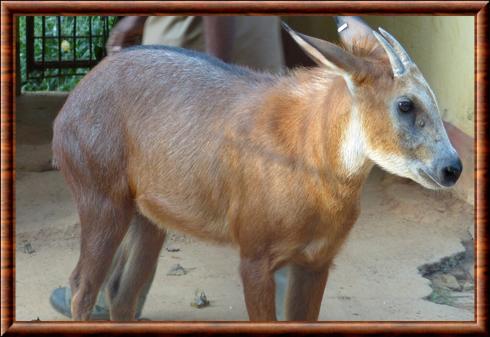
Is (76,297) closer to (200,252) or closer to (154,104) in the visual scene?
(154,104)

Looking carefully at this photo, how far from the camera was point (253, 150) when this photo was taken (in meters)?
4.57

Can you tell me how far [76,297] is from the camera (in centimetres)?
507

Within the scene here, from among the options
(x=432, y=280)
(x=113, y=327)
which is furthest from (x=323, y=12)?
(x=432, y=280)

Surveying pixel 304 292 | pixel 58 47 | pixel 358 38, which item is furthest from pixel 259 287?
pixel 58 47

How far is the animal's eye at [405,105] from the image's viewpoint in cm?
417

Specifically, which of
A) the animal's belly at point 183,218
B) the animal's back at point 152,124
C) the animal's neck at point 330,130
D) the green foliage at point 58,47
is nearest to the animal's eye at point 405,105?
the animal's neck at point 330,130

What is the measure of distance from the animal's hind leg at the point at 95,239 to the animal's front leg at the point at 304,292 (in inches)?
37.1

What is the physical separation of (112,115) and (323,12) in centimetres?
148

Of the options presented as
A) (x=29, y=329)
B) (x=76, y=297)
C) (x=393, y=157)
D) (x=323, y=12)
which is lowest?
(x=76, y=297)

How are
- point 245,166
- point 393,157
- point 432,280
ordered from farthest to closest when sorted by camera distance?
point 432,280 → point 245,166 → point 393,157

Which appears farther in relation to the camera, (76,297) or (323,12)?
(76,297)

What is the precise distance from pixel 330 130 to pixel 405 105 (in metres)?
0.40

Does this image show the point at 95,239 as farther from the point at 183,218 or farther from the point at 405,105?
the point at 405,105

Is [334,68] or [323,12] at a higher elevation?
[323,12]
